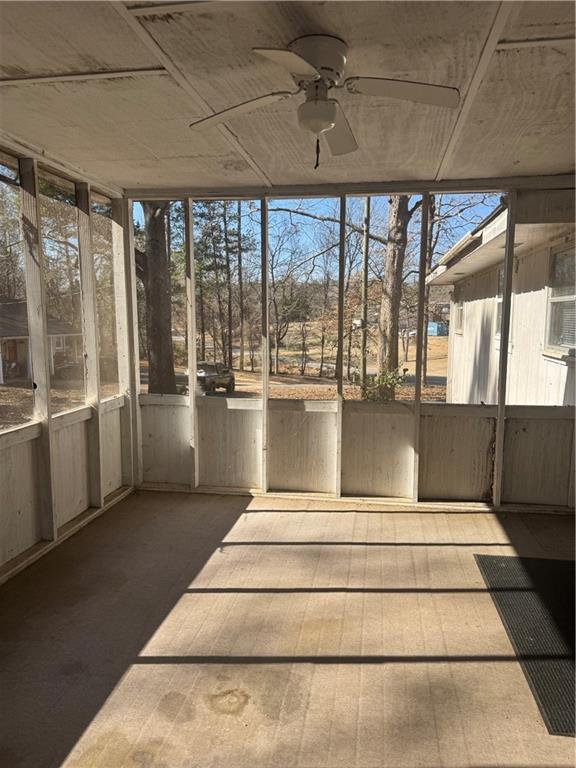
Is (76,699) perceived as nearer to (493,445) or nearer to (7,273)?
(7,273)

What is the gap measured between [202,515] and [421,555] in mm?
1842

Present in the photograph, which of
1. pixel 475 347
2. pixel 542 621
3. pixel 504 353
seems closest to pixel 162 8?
pixel 542 621

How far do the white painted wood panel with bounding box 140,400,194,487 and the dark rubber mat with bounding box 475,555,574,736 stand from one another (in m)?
2.76

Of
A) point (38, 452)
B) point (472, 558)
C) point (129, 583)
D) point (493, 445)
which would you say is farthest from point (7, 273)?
point (493, 445)

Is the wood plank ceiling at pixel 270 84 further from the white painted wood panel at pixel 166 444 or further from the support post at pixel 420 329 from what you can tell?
the white painted wood panel at pixel 166 444

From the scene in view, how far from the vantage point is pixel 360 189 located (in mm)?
4449

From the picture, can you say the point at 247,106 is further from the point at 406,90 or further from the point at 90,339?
the point at 90,339

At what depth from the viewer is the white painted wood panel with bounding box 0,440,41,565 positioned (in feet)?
11.2

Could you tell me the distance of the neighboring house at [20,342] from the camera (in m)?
3.37

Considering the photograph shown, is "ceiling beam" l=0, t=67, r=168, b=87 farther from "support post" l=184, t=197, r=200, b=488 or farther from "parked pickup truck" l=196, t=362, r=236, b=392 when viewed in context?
"parked pickup truck" l=196, t=362, r=236, b=392

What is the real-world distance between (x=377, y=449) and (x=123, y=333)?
2.59 metres

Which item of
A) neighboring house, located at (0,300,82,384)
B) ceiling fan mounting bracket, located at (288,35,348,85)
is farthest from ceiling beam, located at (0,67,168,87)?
neighboring house, located at (0,300,82,384)

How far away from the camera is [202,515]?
4.46 metres

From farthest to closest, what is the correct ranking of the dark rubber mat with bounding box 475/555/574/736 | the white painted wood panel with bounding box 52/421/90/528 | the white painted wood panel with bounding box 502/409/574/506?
Answer: the white painted wood panel with bounding box 502/409/574/506, the white painted wood panel with bounding box 52/421/90/528, the dark rubber mat with bounding box 475/555/574/736
